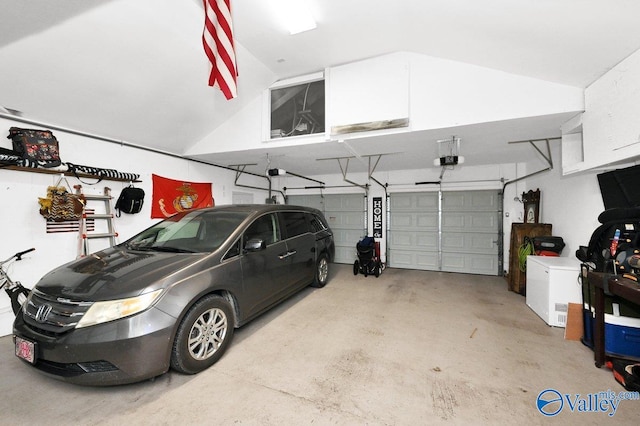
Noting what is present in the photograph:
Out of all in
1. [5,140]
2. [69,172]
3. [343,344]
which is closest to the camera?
[343,344]

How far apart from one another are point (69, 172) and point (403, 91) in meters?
4.65

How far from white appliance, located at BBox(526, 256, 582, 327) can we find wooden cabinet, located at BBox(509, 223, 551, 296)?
1.07 m

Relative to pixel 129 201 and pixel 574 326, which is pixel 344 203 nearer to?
pixel 129 201

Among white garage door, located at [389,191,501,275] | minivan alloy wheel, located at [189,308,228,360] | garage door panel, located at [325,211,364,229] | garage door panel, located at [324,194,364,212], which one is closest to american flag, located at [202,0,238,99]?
minivan alloy wheel, located at [189,308,228,360]

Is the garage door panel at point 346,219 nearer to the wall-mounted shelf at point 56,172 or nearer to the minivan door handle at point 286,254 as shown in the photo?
the minivan door handle at point 286,254

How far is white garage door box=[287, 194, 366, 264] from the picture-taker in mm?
6844

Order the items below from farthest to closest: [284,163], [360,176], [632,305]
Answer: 1. [360,176]
2. [284,163]
3. [632,305]

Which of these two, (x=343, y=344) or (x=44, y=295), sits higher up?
(x=44, y=295)

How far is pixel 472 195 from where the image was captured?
5828mm

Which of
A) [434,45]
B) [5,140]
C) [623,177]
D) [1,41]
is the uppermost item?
[434,45]

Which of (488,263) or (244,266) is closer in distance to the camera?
(244,266)

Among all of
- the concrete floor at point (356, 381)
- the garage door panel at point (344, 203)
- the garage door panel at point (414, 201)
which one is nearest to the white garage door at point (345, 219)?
the garage door panel at point (344, 203)

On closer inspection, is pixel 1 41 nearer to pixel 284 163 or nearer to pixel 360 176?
pixel 284 163

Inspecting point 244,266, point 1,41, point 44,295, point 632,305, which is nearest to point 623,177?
point 632,305
